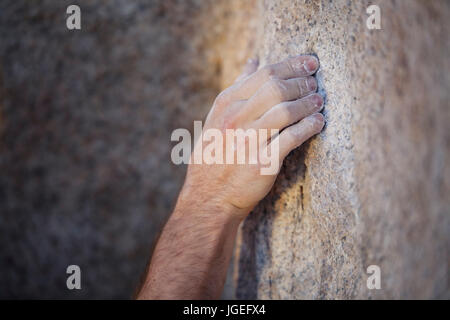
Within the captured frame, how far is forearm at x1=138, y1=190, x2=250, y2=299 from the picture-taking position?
2.80ft

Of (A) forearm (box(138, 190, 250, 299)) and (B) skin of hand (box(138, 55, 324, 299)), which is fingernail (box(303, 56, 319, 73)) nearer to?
(B) skin of hand (box(138, 55, 324, 299))

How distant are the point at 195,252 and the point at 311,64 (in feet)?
1.80

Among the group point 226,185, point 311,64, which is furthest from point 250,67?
point 226,185

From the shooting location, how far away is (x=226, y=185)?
2.64 feet

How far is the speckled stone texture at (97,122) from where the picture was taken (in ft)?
4.39

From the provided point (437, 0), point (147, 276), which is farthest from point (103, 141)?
point (437, 0)

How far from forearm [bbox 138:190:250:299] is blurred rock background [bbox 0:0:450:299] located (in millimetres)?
164

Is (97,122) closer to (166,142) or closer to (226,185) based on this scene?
(166,142)

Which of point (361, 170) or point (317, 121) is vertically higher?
point (317, 121)

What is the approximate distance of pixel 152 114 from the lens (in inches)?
55.5

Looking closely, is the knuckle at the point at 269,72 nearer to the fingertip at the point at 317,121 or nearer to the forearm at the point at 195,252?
the fingertip at the point at 317,121

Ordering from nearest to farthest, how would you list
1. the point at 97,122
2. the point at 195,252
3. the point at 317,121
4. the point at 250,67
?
1. the point at 317,121
2. the point at 195,252
3. the point at 250,67
4. the point at 97,122

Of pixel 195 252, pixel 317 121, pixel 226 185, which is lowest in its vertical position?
pixel 195 252

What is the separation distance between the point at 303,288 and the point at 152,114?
3.00 feet
